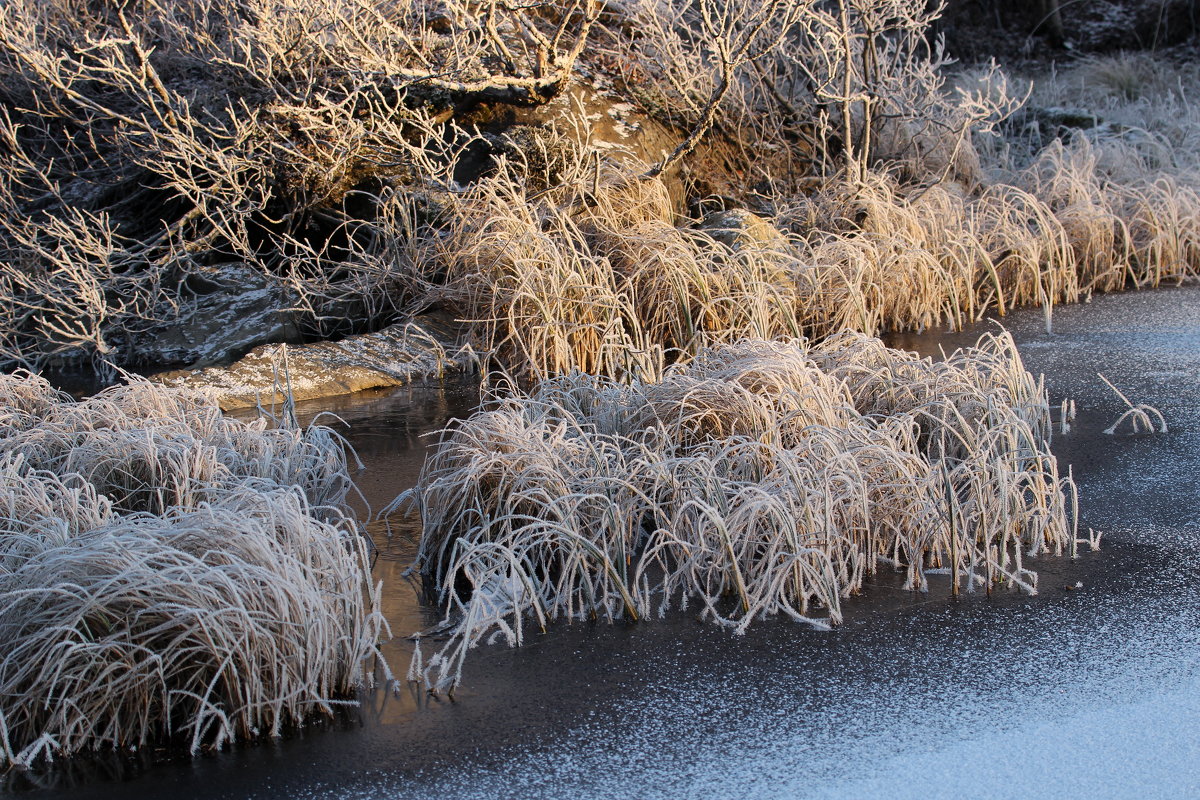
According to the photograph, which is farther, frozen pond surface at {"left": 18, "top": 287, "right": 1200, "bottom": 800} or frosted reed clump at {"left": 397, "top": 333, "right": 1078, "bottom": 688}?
frosted reed clump at {"left": 397, "top": 333, "right": 1078, "bottom": 688}

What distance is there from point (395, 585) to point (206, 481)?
86 centimetres

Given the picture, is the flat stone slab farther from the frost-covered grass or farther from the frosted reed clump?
the frost-covered grass

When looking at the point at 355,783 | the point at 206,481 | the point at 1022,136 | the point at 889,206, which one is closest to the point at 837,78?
the point at 889,206

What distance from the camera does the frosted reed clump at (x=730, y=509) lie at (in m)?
3.50

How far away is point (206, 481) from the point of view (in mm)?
4137

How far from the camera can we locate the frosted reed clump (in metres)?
3.50

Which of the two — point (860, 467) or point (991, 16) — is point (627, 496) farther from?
point (991, 16)

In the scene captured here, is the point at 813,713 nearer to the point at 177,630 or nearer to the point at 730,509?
the point at 730,509

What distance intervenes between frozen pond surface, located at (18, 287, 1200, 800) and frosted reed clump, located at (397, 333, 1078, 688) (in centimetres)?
12

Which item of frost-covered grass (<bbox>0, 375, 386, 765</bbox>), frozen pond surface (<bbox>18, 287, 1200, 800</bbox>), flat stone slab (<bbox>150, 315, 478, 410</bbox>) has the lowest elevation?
frozen pond surface (<bbox>18, 287, 1200, 800</bbox>)

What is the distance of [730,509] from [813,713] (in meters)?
0.93

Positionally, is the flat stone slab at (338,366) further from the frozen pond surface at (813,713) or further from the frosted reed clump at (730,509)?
the frozen pond surface at (813,713)

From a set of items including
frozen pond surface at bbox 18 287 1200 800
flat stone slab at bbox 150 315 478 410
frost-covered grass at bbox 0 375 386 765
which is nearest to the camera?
frozen pond surface at bbox 18 287 1200 800

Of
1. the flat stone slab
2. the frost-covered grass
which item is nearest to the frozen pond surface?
the frost-covered grass
